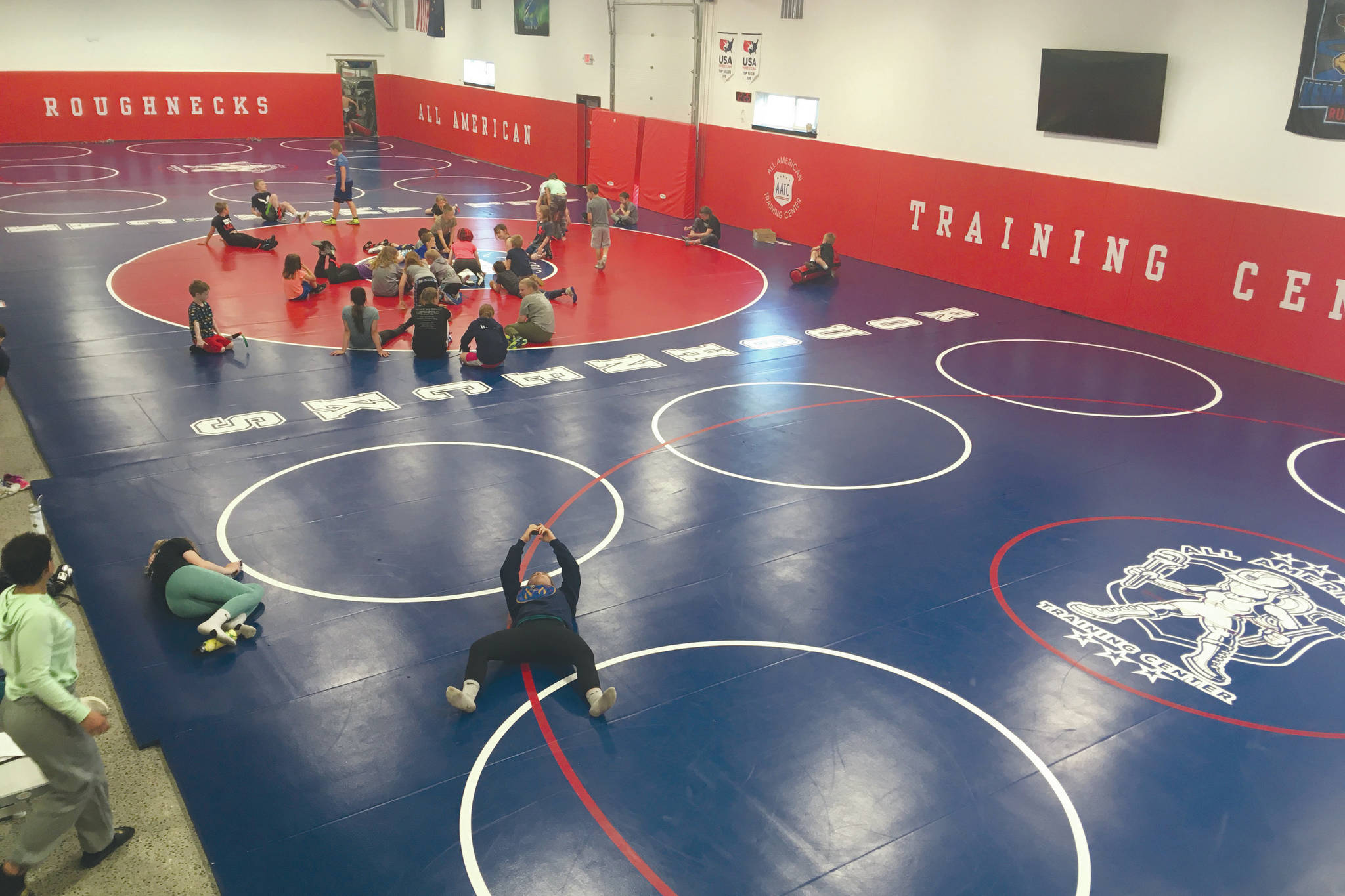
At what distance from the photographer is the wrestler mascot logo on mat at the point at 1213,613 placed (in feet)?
29.3

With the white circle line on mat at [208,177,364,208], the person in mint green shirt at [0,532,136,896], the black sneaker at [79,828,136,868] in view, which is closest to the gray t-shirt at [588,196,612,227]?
the white circle line on mat at [208,177,364,208]

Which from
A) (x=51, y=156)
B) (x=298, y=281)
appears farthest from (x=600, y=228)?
(x=51, y=156)

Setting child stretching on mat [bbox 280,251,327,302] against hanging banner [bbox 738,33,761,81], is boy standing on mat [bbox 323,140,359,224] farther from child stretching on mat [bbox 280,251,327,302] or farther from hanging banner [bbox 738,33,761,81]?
hanging banner [bbox 738,33,761,81]

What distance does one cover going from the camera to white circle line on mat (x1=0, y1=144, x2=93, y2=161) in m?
33.8

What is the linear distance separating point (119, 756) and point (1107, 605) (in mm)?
8337

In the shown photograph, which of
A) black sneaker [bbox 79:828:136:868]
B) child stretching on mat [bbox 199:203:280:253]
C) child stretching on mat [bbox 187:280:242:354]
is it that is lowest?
black sneaker [bbox 79:828:136:868]

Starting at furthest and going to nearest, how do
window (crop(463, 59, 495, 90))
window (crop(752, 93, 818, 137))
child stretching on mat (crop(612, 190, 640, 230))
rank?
window (crop(463, 59, 495, 90)) < child stretching on mat (crop(612, 190, 640, 230)) < window (crop(752, 93, 818, 137))

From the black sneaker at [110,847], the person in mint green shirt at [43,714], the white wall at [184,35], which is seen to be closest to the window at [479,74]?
the white wall at [184,35]

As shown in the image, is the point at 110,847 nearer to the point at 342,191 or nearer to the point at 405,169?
the point at 342,191

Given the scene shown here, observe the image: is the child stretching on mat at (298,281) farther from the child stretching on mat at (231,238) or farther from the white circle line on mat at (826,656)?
the white circle line on mat at (826,656)

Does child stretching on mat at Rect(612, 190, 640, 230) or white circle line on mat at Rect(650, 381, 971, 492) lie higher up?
child stretching on mat at Rect(612, 190, 640, 230)

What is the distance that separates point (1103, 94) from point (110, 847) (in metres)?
18.7

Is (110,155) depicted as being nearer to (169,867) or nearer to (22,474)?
(22,474)

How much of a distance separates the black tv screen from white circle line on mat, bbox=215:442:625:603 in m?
12.5
